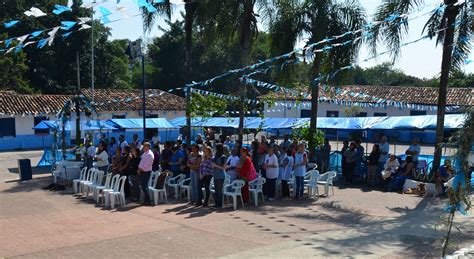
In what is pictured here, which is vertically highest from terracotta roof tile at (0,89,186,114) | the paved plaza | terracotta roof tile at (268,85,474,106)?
terracotta roof tile at (268,85,474,106)

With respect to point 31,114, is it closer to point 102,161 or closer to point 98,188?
point 102,161

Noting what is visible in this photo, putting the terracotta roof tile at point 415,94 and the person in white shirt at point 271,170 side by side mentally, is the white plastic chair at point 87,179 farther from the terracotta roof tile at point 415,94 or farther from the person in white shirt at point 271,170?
the terracotta roof tile at point 415,94

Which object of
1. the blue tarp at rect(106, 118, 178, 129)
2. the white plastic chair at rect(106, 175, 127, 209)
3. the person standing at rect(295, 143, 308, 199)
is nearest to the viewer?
the white plastic chair at rect(106, 175, 127, 209)

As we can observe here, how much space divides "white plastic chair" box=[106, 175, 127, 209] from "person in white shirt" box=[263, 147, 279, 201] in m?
3.74

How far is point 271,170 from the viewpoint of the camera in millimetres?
12953

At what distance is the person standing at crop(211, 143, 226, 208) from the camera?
1166 centimetres

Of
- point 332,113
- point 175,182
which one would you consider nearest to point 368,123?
point 175,182

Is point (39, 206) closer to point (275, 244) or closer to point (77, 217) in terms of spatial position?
point (77, 217)

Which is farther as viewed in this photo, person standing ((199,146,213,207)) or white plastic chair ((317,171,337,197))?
white plastic chair ((317,171,337,197))

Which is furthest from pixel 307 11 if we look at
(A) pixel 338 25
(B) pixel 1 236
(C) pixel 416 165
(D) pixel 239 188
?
(B) pixel 1 236

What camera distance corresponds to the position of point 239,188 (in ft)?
39.4

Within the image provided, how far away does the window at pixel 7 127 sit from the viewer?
32.5 metres

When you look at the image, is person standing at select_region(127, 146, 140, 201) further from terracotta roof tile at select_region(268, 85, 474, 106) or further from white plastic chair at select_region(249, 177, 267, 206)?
terracotta roof tile at select_region(268, 85, 474, 106)

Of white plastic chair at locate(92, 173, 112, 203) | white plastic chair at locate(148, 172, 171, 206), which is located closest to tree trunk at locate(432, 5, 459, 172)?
white plastic chair at locate(148, 172, 171, 206)
